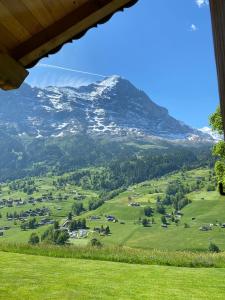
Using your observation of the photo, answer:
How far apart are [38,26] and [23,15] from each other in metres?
0.34

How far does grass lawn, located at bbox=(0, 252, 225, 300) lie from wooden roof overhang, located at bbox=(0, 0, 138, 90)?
12456mm

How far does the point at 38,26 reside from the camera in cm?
469

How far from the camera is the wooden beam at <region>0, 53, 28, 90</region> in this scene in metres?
4.59

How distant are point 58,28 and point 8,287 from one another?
47.9 feet

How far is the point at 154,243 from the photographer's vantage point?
19688 cm

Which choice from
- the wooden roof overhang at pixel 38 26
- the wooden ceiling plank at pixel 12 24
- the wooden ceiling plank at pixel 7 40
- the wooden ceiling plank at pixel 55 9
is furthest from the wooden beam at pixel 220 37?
the wooden ceiling plank at pixel 7 40

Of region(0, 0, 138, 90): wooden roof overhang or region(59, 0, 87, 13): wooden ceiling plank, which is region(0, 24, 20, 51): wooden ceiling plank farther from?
region(59, 0, 87, 13): wooden ceiling plank

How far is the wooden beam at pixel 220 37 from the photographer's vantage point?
2.25 m

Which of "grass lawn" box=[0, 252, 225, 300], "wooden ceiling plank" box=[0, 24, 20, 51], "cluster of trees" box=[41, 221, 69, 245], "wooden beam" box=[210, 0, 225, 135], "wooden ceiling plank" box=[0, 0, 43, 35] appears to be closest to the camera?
"wooden beam" box=[210, 0, 225, 135]

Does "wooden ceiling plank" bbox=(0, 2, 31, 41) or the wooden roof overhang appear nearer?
"wooden ceiling plank" bbox=(0, 2, 31, 41)

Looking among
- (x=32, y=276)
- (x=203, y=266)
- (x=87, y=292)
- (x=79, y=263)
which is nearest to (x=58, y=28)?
(x=87, y=292)

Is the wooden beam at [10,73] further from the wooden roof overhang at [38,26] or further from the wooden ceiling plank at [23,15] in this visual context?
the wooden ceiling plank at [23,15]

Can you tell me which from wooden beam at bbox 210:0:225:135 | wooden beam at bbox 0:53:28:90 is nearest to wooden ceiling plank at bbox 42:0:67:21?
wooden beam at bbox 0:53:28:90

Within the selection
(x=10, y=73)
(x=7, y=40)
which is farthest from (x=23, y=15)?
(x=10, y=73)
